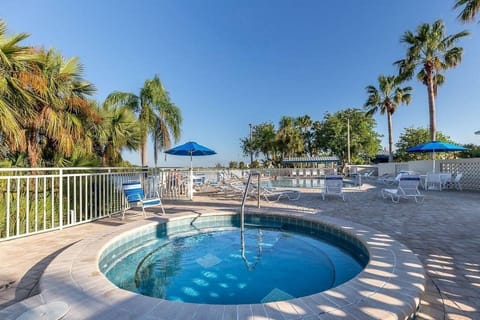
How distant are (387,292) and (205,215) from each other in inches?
173

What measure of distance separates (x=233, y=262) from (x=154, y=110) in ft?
42.2

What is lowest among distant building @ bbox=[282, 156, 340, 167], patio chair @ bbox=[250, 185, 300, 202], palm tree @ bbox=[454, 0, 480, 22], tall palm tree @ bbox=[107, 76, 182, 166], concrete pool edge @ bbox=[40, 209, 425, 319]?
concrete pool edge @ bbox=[40, 209, 425, 319]

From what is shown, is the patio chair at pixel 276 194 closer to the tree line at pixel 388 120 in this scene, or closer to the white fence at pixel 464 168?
the white fence at pixel 464 168

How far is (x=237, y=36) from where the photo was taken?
16938 mm

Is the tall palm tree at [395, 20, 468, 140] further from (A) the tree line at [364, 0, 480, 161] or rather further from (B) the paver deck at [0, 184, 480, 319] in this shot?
(B) the paver deck at [0, 184, 480, 319]

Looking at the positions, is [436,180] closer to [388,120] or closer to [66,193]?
[388,120]

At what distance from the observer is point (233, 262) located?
392 centimetres

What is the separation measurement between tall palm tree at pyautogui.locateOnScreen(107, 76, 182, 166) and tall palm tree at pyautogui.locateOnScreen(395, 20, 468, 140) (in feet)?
48.6

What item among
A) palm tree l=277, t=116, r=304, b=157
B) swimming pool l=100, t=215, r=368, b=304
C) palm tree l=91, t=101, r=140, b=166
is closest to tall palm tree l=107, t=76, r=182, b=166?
palm tree l=91, t=101, r=140, b=166

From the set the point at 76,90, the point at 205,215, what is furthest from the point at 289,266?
the point at 76,90

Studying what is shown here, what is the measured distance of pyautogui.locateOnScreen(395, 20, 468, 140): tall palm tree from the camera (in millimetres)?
13898

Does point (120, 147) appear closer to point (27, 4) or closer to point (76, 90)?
point (76, 90)

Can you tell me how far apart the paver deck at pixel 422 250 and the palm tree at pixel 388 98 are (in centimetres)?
1690

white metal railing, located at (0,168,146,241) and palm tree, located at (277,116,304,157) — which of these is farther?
palm tree, located at (277,116,304,157)
